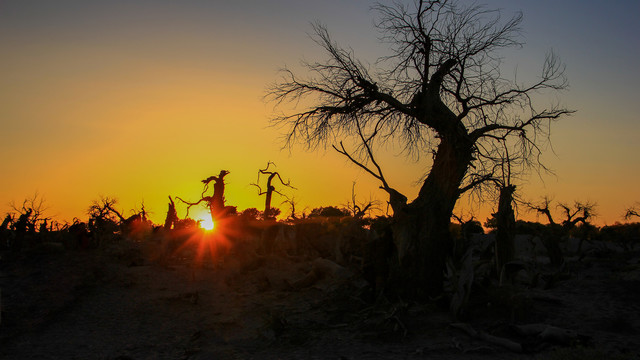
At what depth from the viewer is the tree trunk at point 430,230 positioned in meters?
13.2

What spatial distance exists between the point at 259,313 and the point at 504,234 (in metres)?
7.63

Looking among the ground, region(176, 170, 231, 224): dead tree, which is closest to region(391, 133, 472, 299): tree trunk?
the ground

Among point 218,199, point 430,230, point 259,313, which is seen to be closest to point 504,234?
point 430,230

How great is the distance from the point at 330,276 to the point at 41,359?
31.3ft

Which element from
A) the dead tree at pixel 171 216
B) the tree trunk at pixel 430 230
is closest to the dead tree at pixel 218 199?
the dead tree at pixel 171 216

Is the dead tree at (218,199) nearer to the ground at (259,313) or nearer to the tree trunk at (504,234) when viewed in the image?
the ground at (259,313)

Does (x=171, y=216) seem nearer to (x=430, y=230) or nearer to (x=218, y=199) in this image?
(x=218, y=199)

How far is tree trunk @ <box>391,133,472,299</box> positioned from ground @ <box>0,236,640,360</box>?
→ 0.69m

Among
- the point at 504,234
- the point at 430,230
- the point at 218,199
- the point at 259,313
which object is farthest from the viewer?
the point at 218,199

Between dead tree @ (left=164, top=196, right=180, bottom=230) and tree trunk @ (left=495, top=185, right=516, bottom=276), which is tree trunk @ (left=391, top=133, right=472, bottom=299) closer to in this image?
tree trunk @ (left=495, top=185, right=516, bottom=276)

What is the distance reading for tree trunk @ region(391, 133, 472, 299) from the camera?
13.2m

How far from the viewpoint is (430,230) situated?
1326 centimetres

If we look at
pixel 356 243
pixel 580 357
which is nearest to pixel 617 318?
pixel 580 357

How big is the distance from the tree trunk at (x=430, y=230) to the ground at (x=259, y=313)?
0.69m
